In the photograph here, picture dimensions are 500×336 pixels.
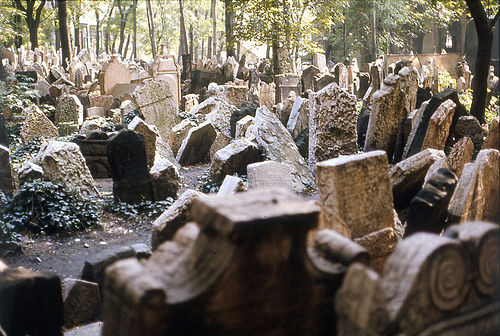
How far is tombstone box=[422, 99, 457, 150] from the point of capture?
7.47 metres

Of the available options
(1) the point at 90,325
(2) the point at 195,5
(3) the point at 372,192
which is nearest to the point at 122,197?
(1) the point at 90,325

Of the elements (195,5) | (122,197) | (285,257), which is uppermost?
(195,5)

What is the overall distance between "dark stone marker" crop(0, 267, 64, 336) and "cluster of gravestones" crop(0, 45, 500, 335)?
19mm

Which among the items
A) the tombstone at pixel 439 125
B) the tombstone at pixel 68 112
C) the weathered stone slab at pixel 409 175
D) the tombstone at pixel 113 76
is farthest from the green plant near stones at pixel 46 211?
the tombstone at pixel 113 76

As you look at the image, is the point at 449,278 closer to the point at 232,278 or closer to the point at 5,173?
the point at 232,278

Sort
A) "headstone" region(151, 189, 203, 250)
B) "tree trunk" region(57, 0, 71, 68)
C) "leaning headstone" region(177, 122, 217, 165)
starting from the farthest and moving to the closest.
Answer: "tree trunk" region(57, 0, 71, 68), "leaning headstone" region(177, 122, 217, 165), "headstone" region(151, 189, 203, 250)

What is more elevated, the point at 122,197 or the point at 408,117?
the point at 408,117

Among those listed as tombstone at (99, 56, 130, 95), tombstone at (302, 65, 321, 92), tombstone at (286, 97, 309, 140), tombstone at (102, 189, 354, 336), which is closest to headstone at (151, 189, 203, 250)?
tombstone at (102, 189, 354, 336)

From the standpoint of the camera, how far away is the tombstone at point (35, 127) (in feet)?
36.5

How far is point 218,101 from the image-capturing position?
41.7 feet

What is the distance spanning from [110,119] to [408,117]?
7.52 metres

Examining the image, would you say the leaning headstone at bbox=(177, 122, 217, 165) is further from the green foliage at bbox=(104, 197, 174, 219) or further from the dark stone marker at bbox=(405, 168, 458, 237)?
the dark stone marker at bbox=(405, 168, 458, 237)

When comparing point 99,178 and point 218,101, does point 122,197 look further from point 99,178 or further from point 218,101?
point 218,101

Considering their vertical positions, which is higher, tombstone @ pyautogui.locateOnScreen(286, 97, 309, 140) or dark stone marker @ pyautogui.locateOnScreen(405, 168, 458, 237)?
tombstone @ pyautogui.locateOnScreen(286, 97, 309, 140)
